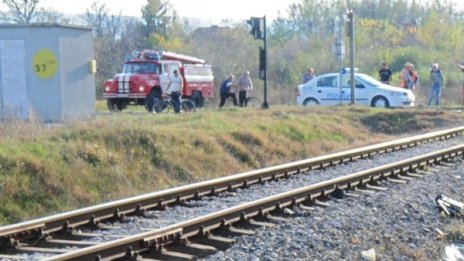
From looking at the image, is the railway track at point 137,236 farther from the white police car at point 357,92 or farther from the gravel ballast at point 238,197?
the white police car at point 357,92

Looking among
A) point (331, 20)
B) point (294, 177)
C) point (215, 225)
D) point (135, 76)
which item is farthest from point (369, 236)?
point (331, 20)

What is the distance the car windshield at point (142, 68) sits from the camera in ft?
106

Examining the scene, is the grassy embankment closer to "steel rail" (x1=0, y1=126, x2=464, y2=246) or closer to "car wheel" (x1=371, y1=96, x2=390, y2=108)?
"steel rail" (x1=0, y1=126, x2=464, y2=246)

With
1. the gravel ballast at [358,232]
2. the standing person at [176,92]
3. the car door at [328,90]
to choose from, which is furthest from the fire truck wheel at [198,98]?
the gravel ballast at [358,232]

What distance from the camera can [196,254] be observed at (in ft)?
28.1

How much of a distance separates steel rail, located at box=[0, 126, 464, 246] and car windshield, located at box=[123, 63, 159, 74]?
1555 cm

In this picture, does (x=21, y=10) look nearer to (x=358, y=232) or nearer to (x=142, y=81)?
(x=142, y=81)

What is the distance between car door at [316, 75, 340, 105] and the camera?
32250 mm

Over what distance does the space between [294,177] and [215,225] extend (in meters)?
4.93

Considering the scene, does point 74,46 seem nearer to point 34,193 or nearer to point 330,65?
point 34,193

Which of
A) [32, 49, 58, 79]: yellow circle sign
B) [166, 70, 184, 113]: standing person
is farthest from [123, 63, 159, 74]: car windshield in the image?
[32, 49, 58, 79]: yellow circle sign

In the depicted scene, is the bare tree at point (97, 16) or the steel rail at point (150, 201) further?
the bare tree at point (97, 16)

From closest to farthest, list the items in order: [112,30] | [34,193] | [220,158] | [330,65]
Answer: [34,193] < [220,158] < [330,65] < [112,30]

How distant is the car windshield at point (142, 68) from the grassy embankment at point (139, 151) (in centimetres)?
960
